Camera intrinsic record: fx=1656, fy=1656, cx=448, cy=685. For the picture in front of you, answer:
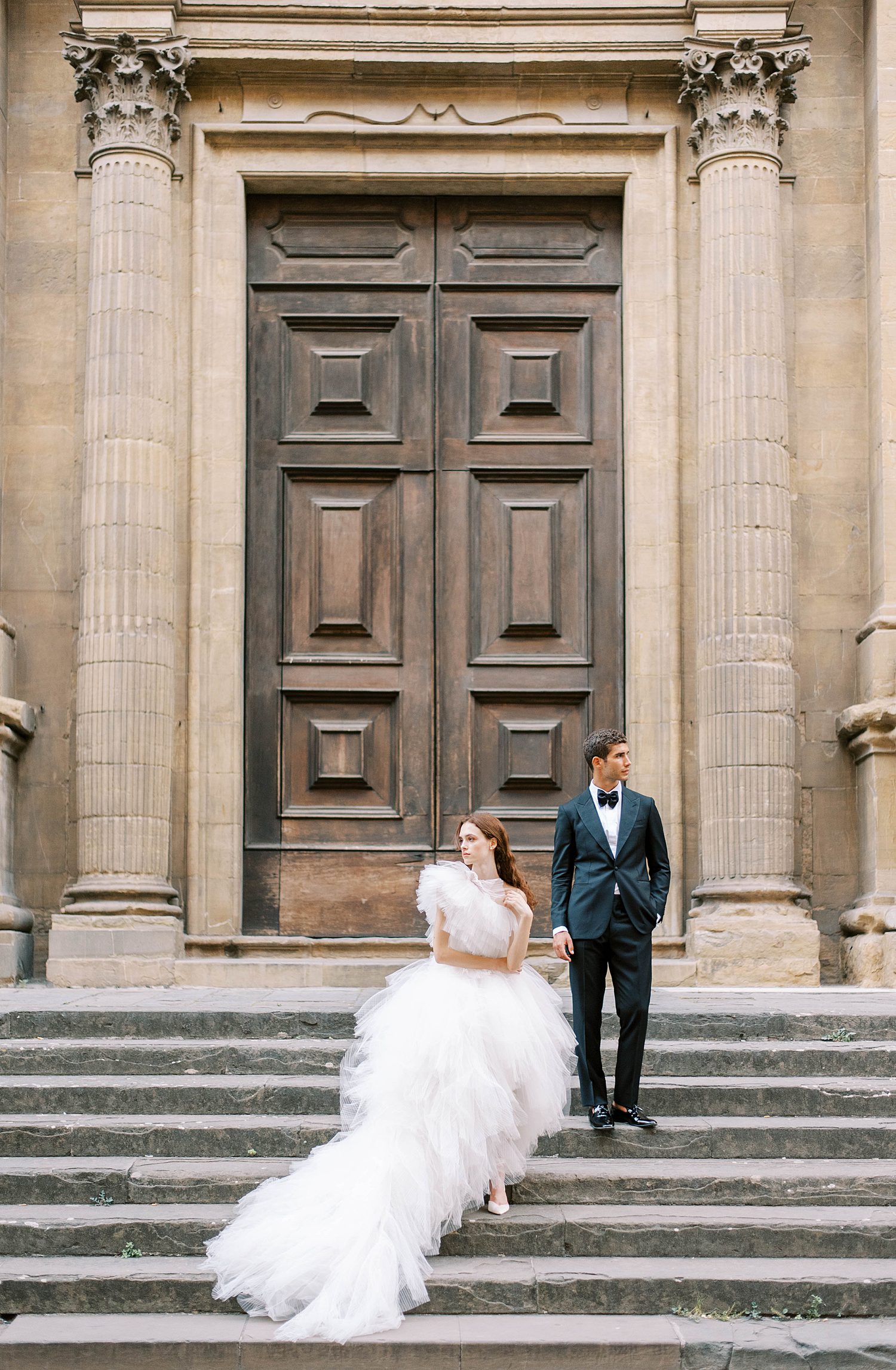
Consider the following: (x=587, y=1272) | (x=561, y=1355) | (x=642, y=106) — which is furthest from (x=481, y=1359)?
(x=642, y=106)

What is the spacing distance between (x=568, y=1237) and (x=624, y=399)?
283 inches

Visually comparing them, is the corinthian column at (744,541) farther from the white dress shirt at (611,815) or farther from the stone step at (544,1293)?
the stone step at (544,1293)

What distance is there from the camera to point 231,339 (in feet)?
40.3

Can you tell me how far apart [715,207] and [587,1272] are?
8.06m

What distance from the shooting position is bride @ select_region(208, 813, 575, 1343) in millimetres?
6094

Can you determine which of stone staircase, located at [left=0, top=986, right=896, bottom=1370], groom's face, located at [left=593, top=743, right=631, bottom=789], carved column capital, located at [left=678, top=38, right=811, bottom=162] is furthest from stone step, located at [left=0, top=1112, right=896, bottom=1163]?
carved column capital, located at [left=678, top=38, right=811, bottom=162]

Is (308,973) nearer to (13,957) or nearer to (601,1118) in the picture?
(13,957)

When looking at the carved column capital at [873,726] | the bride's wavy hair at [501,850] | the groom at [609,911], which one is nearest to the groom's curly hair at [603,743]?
the groom at [609,911]

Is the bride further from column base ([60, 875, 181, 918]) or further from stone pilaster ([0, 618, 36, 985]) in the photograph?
stone pilaster ([0, 618, 36, 985])

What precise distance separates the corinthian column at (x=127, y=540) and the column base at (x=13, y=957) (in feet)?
0.93

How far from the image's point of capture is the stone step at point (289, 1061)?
8.19 m

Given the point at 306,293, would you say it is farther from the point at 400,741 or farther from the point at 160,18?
the point at 400,741

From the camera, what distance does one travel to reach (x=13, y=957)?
11133 millimetres

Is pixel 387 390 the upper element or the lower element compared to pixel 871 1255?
upper
